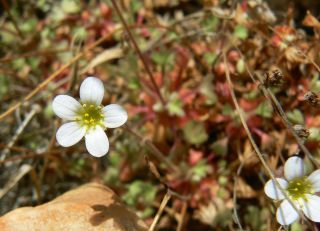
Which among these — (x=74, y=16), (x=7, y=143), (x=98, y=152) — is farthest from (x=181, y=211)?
(x=74, y=16)

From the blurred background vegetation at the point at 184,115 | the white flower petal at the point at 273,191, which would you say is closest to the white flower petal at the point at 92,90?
the blurred background vegetation at the point at 184,115

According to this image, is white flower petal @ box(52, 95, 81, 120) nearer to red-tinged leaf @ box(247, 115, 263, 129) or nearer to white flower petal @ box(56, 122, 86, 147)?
white flower petal @ box(56, 122, 86, 147)

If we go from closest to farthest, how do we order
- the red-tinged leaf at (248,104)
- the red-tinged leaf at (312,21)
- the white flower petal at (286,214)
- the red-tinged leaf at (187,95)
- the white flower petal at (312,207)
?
the white flower petal at (286,214), the white flower petal at (312,207), the red-tinged leaf at (312,21), the red-tinged leaf at (248,104), the red-tinged leaf at (187,95)

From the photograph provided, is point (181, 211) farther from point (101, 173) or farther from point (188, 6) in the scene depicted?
point (188, 6)

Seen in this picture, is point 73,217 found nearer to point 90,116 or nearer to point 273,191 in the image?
point 90,116

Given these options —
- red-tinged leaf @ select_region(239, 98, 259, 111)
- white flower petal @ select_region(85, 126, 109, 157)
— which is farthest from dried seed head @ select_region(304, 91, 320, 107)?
white flower petal @ select_region(85, 126, 109, 157)

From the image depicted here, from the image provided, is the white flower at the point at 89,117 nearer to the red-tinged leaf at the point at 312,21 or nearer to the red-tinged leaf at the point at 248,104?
the red-tinged leaf at the point at 248,104
